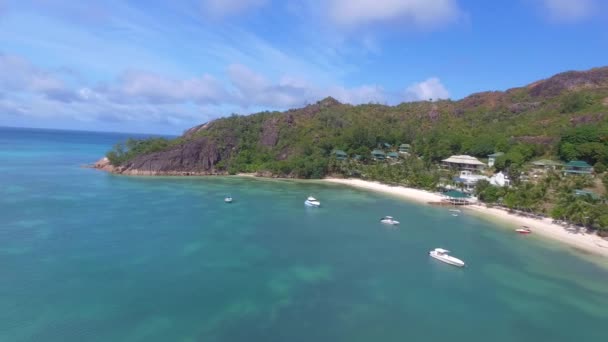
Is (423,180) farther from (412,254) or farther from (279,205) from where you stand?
(412,254)

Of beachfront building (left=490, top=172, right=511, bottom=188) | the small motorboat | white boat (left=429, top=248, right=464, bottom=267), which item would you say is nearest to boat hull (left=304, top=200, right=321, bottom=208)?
the small motorboat

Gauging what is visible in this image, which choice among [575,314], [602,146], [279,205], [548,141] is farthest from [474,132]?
[575,314]

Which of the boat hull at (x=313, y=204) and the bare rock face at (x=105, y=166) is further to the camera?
the bare rock face at (x=105, y=166)

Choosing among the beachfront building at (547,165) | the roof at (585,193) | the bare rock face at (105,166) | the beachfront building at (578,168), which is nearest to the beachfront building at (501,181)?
the beachfront building at (547,165)

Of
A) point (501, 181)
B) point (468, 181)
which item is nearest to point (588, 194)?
point (501, 181)

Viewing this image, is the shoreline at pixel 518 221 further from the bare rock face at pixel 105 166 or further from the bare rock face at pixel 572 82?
the bare rock face at pixel 572 82

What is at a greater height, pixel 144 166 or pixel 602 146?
pixel 602 146
